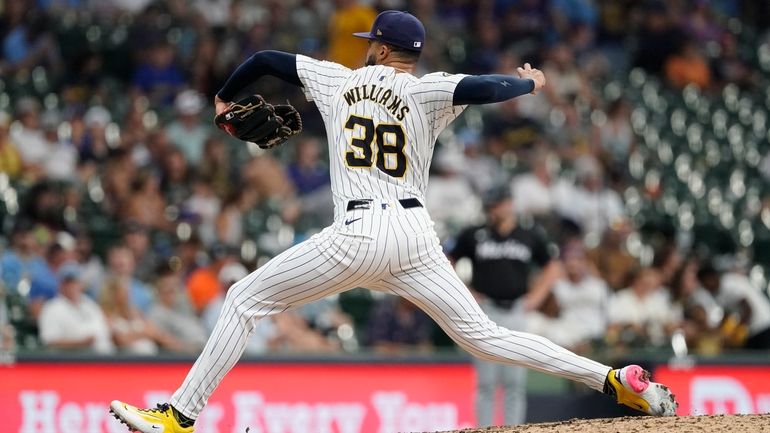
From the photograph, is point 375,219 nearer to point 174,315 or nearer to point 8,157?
point 174,315

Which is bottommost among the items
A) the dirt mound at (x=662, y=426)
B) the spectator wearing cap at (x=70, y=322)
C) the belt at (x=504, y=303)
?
the dirt mound at (x=662, y=426)

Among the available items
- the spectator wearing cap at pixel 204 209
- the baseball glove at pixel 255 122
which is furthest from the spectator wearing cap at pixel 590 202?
the baseball glove at pixel 255 122

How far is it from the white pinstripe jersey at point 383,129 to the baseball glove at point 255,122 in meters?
0.41

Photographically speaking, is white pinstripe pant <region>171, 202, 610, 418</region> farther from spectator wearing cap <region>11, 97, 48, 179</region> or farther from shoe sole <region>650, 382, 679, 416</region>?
spectator wearing cap <region>11, 97, 48, 179</region>

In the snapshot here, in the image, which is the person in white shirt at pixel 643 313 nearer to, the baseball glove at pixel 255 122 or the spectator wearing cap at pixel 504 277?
the spectator wearing cap at pixel 504 277

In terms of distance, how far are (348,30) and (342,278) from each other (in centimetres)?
817

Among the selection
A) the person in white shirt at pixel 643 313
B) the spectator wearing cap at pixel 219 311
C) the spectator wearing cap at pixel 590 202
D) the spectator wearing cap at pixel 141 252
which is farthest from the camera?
the spectator wearing cap at pixel 590 202

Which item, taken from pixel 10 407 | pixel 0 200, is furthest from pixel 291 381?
pixel 0 200

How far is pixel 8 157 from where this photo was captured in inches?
446

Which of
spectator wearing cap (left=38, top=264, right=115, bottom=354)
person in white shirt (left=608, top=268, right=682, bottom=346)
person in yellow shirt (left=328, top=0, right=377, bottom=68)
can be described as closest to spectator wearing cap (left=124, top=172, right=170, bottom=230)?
spectator wearing cap (left=38, top=264, right=115, bottom=354)

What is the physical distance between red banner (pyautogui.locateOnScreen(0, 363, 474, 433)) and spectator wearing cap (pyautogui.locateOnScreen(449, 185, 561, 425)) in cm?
30

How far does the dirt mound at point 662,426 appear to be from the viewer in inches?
240

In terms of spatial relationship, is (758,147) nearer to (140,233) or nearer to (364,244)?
(140,233)

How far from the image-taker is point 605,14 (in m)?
16.5
